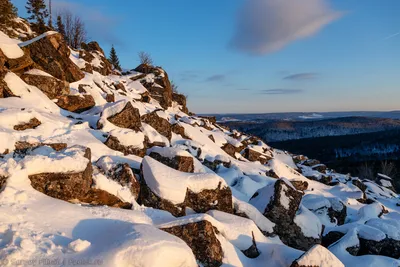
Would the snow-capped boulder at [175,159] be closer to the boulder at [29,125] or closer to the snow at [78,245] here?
the boulder at [29,125]

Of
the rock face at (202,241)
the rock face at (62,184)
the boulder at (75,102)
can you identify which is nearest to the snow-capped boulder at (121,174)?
the rock face at (62,184)

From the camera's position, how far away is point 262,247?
9.30m

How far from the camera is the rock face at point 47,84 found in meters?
18.2

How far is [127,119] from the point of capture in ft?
54.2

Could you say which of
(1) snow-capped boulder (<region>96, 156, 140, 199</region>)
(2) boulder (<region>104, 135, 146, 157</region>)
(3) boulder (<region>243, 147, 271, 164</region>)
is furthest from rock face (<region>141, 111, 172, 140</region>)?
(3) boulder (<region>243, 147, 271, 164</region>)

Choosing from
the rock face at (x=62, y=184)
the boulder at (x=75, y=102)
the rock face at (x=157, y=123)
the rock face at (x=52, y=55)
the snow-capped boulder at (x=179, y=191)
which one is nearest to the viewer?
the rock face at (x=62, y=184)

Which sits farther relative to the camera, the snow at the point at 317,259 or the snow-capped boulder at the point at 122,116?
the snow-capped boulder at the point at 122,116

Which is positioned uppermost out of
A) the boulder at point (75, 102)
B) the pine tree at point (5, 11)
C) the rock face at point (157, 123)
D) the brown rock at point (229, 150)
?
the pine tree at point (5, 11)

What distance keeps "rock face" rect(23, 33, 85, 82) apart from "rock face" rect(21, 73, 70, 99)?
2476mm

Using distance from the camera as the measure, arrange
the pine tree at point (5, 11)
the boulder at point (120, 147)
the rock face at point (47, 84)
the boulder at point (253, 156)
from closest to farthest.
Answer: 1. the boulder at point (120, 147)
2. the rock face at point (47, 84)
3. the pine tree at point (5, 11)
4. the boulder at point (253, 156)

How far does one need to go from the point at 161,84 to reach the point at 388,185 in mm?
43012

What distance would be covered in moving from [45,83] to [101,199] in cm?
1345

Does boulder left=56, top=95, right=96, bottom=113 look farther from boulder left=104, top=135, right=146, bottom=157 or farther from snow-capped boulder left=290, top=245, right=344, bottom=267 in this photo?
snow-capped boulder left=290, top=245, right=344, bottom=267

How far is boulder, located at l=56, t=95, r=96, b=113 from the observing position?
19.0 metres
